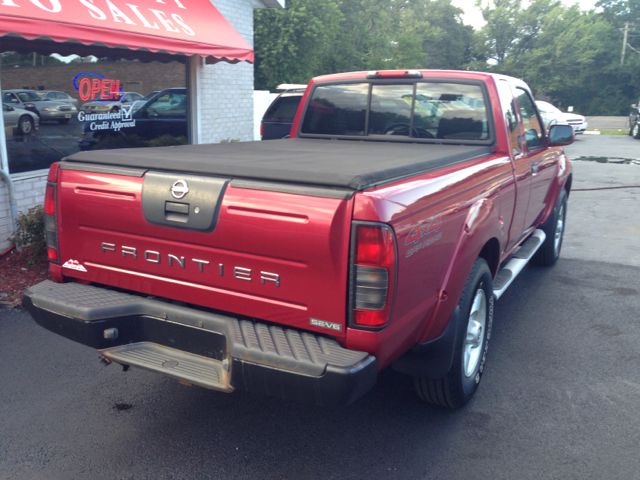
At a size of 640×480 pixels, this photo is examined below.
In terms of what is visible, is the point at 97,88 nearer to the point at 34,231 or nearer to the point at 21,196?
the point at 21,196

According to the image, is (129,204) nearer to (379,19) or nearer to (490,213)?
(490,213)

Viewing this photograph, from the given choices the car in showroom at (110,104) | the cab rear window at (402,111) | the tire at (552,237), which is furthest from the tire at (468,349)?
the car in showroom at (110,104)

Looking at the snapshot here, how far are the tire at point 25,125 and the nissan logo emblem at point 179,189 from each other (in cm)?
544

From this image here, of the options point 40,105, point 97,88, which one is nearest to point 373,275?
point 40,105

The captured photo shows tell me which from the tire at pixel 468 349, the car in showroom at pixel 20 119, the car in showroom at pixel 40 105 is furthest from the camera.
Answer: the car in showroom at pixel 40 105

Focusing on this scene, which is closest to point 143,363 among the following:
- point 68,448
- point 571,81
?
point 68,448

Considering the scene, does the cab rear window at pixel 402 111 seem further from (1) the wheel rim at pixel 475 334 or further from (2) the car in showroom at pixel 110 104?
(2) the car in showroom at pixel 110 104

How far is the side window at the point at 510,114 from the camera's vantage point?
14.5ft

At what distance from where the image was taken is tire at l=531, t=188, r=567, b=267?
6.16m

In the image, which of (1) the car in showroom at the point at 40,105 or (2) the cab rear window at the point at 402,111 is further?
(1) the car in showroom at the point at 40,105

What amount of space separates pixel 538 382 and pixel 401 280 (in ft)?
6.39

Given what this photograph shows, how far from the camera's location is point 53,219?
10.5ft

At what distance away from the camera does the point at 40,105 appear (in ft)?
25.0

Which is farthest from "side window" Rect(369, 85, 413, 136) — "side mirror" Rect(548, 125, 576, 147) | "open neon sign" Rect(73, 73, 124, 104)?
"open neon sign" Rect(73, 73, 124, 104)
